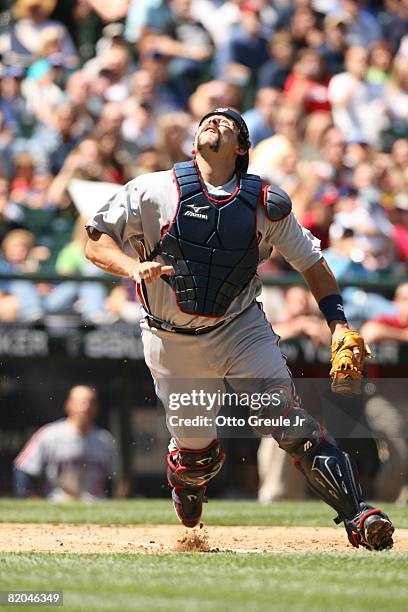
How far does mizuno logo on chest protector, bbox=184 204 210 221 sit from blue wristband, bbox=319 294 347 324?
74 centimetres

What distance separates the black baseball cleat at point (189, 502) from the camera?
21.5 feet

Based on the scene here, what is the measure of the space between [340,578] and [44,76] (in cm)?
888

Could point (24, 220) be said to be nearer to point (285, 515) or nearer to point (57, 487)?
point (57, 487)

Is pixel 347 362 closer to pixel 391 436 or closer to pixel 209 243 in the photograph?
pixel 209 243

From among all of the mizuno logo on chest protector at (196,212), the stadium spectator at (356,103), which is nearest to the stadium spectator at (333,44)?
the stadium spectator at (356,103)

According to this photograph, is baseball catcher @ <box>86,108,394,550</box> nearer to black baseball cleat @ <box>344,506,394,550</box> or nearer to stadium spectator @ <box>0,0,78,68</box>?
black baseball cleat @ <box>344,506,394,550</box>

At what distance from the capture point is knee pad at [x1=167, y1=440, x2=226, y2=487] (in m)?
6.29

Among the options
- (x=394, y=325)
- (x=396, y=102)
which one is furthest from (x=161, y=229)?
(x=396, y=102)

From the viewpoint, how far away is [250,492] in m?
10.2

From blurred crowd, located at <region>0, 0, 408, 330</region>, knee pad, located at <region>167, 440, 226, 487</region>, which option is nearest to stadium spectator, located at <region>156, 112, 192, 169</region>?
blurred crowd, located at <region>0, 0, 408, 330</region>

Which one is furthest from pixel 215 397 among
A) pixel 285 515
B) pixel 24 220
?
pixel 24 220

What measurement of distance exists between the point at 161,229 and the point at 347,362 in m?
1.05

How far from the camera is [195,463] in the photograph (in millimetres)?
6297

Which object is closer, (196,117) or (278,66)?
(196,117)
